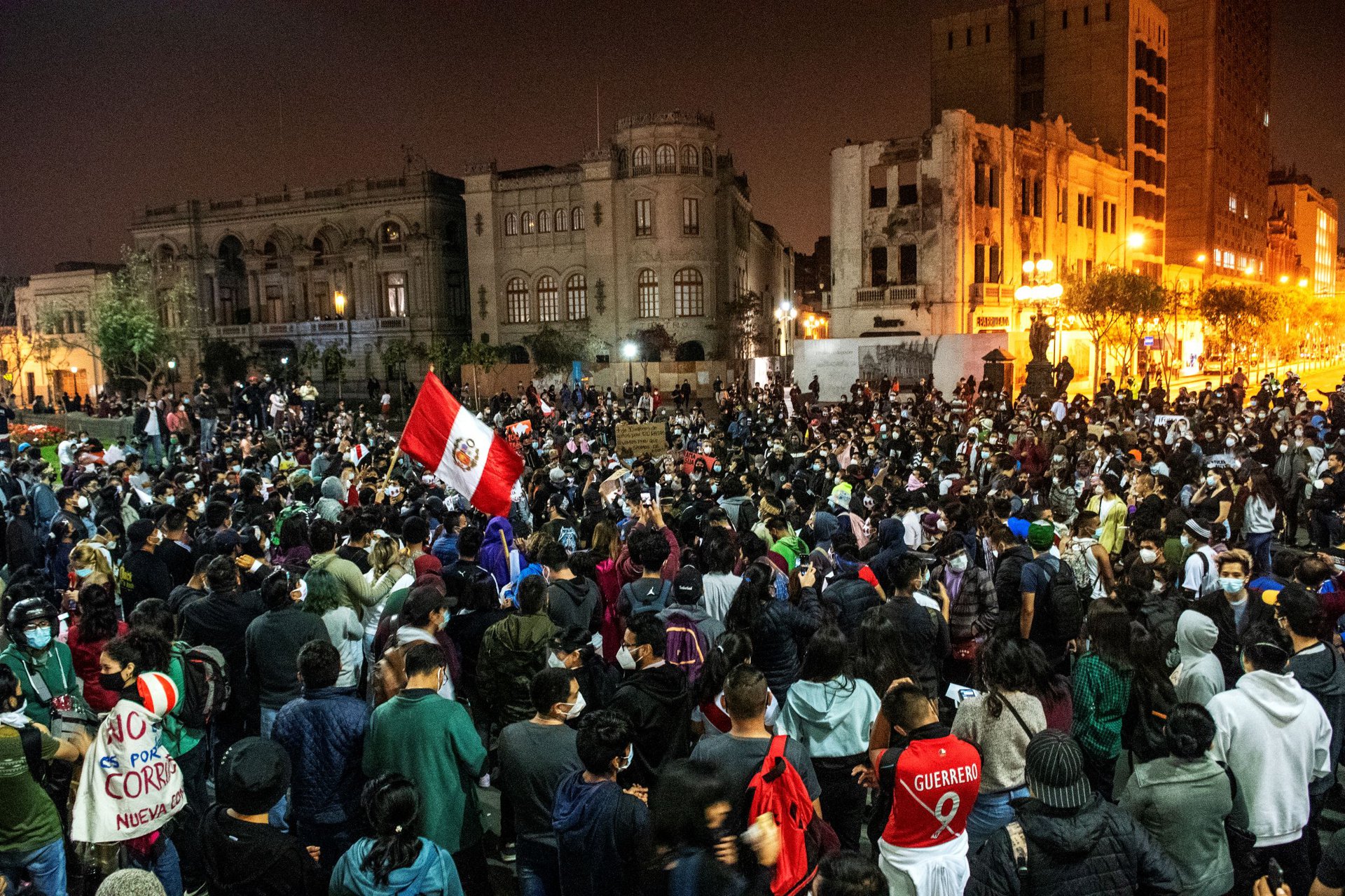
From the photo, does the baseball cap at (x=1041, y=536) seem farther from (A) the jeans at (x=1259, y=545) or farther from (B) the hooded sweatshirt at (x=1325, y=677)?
(A) the jeans at (x=1259, y=545)

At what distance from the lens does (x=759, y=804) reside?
12.0ft

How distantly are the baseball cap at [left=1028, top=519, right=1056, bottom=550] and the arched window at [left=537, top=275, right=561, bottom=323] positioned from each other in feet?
133

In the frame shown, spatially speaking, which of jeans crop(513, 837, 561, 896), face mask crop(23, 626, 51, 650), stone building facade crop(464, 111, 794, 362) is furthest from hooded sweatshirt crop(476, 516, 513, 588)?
stone building facade crop(464, 111, 794, 362)

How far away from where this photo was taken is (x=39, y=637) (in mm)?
5141

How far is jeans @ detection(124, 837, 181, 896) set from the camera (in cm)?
451

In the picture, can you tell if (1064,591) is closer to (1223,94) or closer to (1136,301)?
(1136,301)

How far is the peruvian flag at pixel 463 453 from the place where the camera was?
910 cm

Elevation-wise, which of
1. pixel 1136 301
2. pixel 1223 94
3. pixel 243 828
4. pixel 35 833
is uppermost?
pixel 1223 94

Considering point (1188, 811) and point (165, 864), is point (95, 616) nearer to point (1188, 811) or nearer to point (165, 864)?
point (165, 864)

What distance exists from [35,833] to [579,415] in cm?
A: 2150

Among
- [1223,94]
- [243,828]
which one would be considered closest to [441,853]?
[243,828]

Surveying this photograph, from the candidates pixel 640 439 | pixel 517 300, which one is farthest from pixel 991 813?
pixel 517 300

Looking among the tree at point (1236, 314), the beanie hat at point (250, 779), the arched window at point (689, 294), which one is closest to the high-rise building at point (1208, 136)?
the tree at point (1236, 314)

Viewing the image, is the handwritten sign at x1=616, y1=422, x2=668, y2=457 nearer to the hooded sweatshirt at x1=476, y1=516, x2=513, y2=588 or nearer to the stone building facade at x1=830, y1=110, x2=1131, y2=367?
the hooded sweatshirt at x1=476, y1=516, x2=513, y2=588
